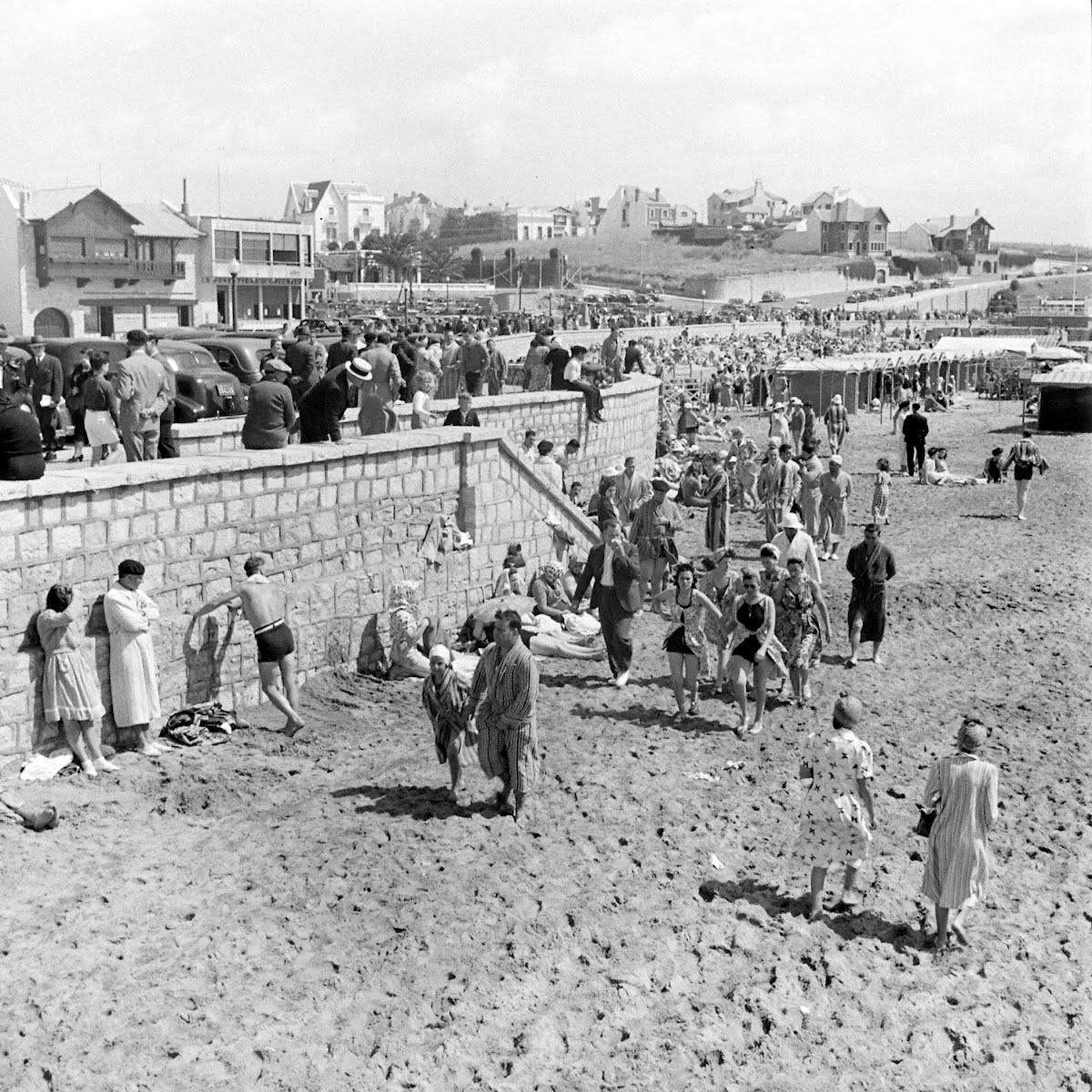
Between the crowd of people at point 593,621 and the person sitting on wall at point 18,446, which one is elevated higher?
the person sitting on wall at point 18,446

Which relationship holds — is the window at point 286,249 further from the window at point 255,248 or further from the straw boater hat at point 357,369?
the straw boater hat at point 357,369

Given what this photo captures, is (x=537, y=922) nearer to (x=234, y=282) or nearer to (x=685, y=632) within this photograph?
(x=685, y=632)

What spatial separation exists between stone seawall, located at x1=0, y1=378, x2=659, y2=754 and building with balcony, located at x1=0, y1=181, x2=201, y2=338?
37.8 meters

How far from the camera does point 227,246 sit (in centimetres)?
6025

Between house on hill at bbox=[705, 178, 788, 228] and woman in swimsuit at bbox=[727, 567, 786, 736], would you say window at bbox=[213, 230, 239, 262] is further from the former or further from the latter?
house on hill at bbox=[705, 178, 788, 228]

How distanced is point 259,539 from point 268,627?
98 centimetres

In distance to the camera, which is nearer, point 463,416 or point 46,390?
point 463,416

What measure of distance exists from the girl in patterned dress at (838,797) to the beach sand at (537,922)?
477 mm

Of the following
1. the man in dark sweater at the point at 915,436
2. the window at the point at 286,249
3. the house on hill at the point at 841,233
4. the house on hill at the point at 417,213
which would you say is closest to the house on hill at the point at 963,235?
the house on hill at the point at 841,233

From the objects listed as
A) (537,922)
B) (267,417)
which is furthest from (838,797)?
(267,417)

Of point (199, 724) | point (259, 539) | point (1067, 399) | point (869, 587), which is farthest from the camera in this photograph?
point (1067, 399)

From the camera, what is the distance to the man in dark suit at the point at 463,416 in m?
15.2

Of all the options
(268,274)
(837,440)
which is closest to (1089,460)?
(837,440)

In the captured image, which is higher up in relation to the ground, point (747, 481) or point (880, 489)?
point (880, 489)
